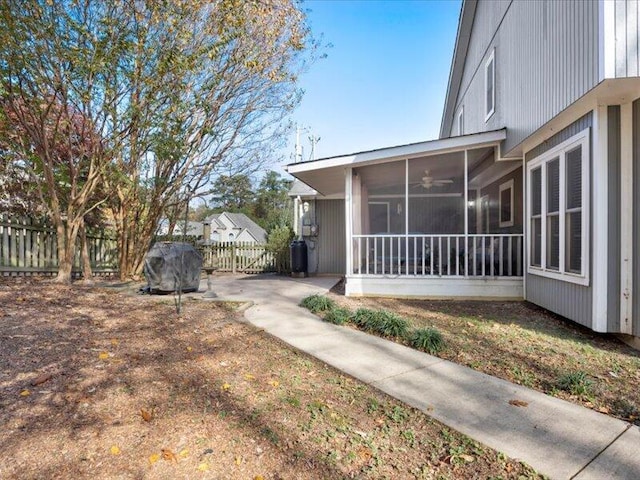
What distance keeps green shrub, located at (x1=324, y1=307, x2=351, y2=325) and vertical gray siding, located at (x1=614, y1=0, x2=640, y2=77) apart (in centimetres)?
415

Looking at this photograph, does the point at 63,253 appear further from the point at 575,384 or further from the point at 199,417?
the point at 575,384

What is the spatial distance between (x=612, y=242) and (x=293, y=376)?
394cm

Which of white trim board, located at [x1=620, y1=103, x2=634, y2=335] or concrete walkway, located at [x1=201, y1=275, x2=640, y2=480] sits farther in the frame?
white trim board, located at [x1=620, y1=103, x2=634, y2=335]

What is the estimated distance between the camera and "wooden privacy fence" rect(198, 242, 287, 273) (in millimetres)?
13461

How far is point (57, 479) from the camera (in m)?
1.92

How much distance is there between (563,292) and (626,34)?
3213 mm

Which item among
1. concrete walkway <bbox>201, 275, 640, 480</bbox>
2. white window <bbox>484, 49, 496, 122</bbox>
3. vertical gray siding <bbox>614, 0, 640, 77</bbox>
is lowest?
concrete walkway <bbox>201, 275, 640, 480</bbox>

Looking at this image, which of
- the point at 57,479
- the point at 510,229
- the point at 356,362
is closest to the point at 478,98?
the point at 510,229

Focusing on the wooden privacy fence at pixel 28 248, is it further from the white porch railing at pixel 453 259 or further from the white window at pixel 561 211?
the white window at pixel 561 211

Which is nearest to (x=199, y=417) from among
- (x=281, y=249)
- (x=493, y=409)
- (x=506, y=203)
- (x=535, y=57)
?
(x=493, y=409)

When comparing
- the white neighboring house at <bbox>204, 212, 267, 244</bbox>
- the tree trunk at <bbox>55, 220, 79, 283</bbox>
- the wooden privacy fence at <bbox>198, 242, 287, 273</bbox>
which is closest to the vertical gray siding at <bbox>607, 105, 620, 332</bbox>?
the tree trunk at <bbox>55, 220, 79, 283</bbox>

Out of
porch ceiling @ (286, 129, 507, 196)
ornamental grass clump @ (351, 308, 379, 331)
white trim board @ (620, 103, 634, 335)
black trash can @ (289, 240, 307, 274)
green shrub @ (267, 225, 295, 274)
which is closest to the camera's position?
white trim board @ (620, 103, 634, 335)

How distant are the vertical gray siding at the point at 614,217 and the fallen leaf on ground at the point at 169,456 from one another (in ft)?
15.7

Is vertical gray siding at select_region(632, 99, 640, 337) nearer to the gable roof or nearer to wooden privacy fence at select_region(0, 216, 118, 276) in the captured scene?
the gable roof
